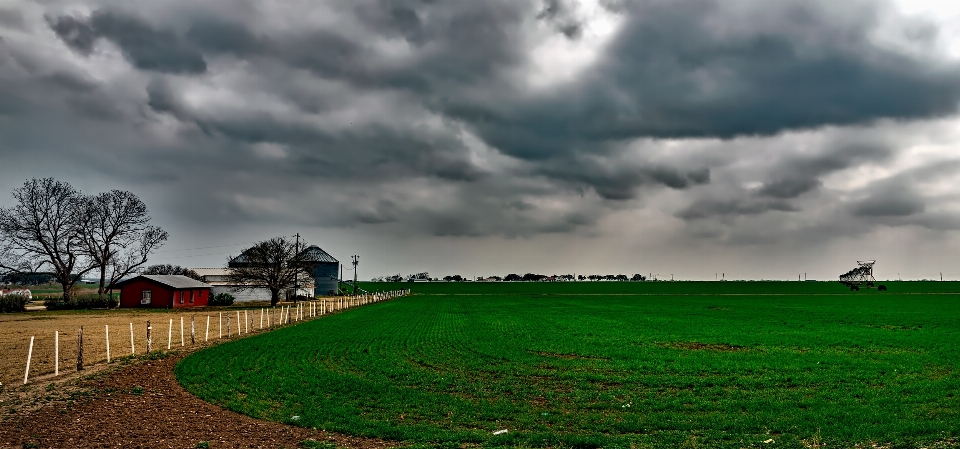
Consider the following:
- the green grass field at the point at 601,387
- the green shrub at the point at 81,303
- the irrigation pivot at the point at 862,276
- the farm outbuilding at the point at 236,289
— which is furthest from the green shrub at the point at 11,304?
the irrigation pivot at the point at 862,276

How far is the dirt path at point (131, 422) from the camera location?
13.7 meters

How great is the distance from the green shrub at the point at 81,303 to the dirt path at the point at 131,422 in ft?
221

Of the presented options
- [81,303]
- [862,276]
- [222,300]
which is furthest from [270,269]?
[862,276]

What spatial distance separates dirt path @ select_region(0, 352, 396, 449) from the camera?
13656 mm

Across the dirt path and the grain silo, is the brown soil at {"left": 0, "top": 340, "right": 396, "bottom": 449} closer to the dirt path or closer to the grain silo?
the dirt path

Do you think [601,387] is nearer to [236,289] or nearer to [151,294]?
[151,294]

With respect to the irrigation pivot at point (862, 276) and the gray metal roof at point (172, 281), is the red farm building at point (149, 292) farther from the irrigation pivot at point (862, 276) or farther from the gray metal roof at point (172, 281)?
the irrigation pivot at point (862, 276)

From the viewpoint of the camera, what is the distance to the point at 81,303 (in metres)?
77.9

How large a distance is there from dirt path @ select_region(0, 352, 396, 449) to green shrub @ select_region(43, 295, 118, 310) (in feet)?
221

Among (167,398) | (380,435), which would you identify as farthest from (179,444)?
(167,398)

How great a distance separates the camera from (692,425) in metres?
14.6

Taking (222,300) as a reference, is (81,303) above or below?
above

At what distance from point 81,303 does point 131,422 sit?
248 ft

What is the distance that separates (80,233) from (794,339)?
85.5 metres
